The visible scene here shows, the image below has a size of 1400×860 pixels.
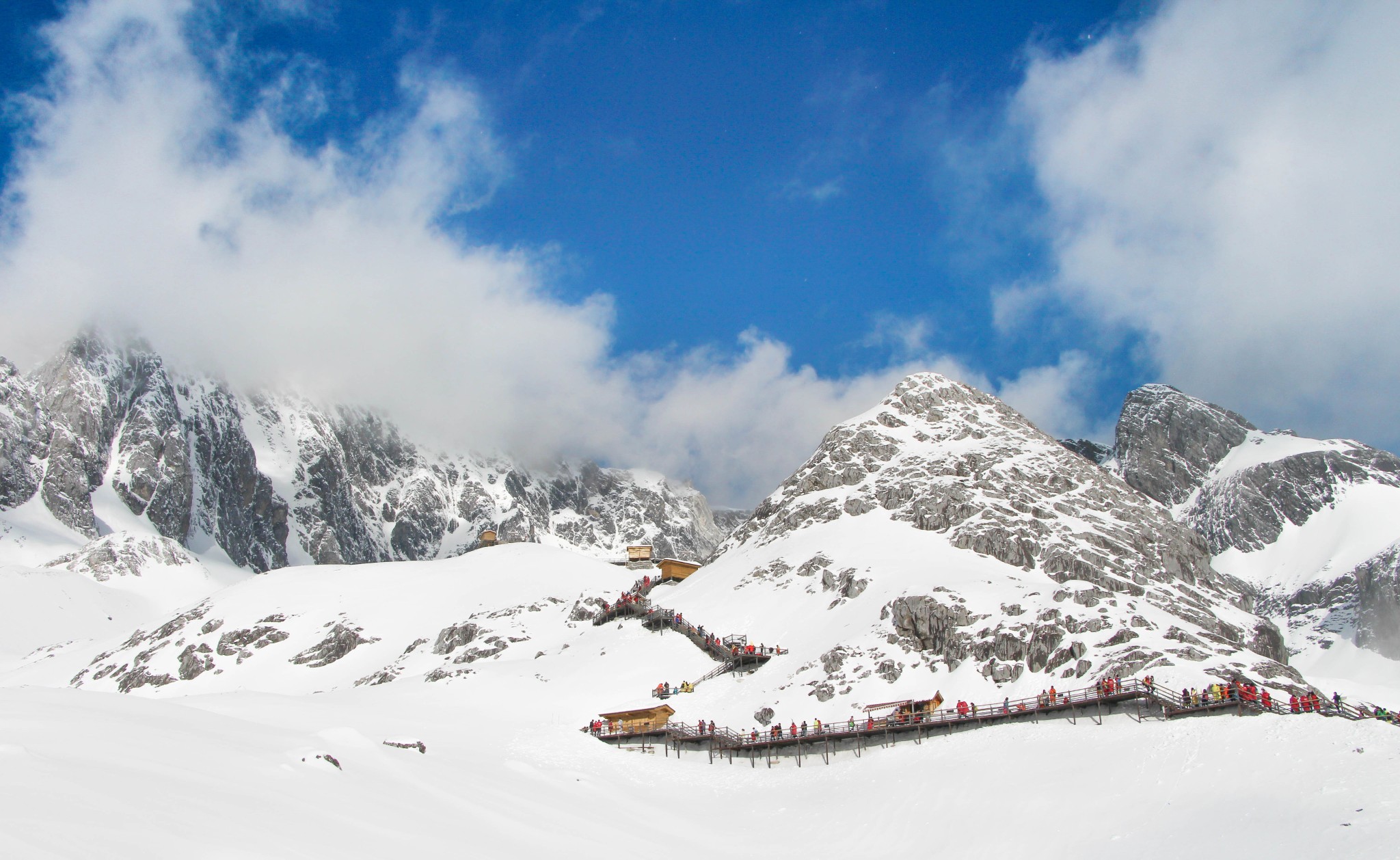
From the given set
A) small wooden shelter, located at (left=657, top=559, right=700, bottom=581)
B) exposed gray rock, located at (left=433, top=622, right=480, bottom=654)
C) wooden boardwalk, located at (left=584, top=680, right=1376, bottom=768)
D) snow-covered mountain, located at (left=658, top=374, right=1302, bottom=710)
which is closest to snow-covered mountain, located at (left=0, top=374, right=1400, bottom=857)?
snow-covered mountain, located at (left=658, top=374, right=1302, bottom=710)

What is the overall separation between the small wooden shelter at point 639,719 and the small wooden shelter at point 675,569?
188ft

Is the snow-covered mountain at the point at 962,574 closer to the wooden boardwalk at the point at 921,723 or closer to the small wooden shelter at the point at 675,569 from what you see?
the small wooden shelter at the point at 675,569

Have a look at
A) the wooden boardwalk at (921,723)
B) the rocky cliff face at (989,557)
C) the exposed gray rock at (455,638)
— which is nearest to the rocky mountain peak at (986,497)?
the rocky cliff face at (989,557)

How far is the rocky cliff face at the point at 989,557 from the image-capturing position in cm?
6281

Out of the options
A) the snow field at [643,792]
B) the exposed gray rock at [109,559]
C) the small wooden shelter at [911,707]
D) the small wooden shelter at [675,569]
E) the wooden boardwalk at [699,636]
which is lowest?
the snow field at [643,792]

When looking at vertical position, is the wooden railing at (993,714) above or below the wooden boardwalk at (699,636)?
below

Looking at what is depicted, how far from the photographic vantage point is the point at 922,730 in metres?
49.3

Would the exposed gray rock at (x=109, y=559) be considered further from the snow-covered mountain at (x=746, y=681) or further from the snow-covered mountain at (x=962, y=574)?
the snow-covered mountain at (x=962, y=574)

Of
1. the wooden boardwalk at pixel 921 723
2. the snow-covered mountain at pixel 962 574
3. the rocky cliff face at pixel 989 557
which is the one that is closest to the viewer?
the wooden boardwalk at pixel 921 723

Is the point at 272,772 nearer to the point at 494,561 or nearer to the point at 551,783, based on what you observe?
the point at 551,783

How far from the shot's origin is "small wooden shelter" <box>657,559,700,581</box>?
117375mm

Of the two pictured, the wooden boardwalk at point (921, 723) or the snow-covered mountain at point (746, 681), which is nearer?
the snow-covered mountain at point (746, 681)

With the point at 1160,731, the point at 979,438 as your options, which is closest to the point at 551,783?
the point at 1160,731

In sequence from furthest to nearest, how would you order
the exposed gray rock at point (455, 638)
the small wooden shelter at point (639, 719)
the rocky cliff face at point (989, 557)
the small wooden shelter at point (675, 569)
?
1. the small wooden shelter at point (675, 569)
2. the exposed gray rock at point (455, 638)
3. the rocky cliff face at point (989, 557)
4. the small wooden shelter at point (639, 719)
